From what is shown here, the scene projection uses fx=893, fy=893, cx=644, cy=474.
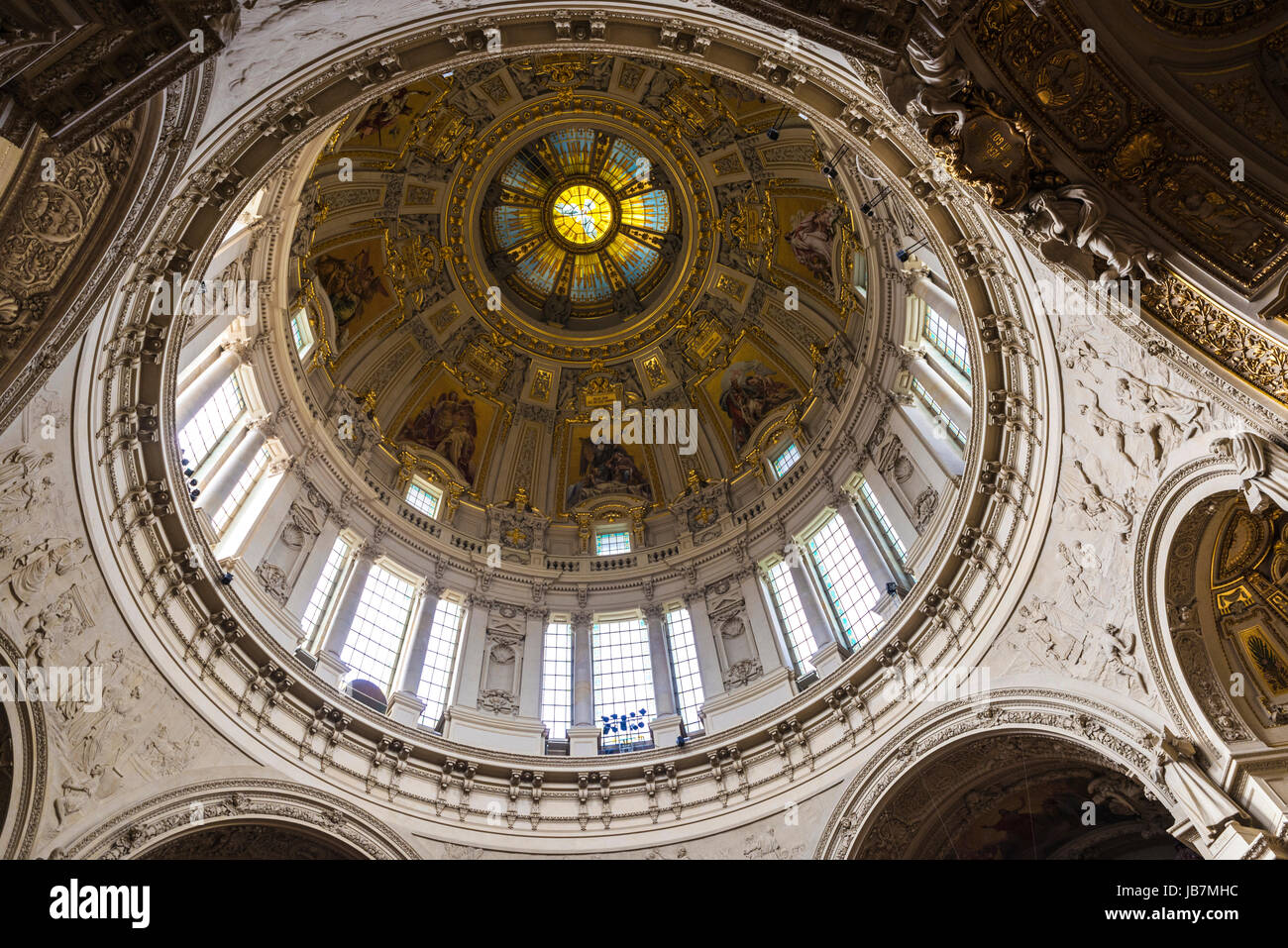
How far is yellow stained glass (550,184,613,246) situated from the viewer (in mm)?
33375

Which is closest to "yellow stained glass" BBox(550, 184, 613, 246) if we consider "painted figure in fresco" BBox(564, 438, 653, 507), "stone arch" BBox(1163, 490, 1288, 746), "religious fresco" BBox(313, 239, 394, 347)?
"religious fresco" BBox(313, 239, 394, 347)

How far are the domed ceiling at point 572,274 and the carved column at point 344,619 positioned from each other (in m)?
3.89

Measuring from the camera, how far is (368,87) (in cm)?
1284

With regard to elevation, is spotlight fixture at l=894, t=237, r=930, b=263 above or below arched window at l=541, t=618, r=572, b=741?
above

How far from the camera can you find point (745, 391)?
30.5 metres

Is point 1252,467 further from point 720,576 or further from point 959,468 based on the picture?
point 720,576

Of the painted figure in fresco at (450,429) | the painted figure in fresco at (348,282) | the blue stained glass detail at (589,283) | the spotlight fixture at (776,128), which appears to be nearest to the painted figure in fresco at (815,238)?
the spotlight fixture at (776,128)

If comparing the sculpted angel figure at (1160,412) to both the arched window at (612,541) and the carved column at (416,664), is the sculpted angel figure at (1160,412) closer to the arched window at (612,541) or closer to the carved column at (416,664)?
the carved column at (416,664)

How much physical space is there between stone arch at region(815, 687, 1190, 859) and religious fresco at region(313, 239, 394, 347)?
65.9 ft

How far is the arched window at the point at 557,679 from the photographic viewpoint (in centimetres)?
2259

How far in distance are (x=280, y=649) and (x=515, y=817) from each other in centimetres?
593

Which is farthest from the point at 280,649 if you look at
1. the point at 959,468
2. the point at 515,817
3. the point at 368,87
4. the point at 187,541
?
the point at 959,468

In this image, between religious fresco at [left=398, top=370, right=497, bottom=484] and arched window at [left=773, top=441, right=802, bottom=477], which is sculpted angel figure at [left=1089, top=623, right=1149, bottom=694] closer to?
arched window at [left=773, top=441, right=802, bottom=477]

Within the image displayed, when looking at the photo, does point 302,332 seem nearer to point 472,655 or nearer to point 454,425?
point 454,425
